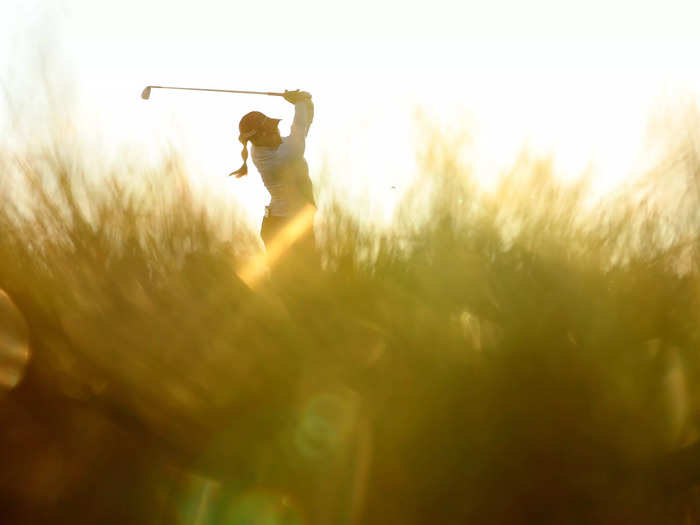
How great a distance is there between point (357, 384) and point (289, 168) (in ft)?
6.35

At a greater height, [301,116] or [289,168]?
[301,116]

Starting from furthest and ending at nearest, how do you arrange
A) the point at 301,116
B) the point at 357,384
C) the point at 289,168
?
the point at 301,116 < the point at 289,168 < the point at 357,384

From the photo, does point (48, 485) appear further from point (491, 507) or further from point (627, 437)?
point (627, 437)

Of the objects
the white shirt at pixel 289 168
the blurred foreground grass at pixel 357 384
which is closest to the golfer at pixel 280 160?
the white shirt at pixel 289 168

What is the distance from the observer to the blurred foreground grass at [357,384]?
11.8 ft

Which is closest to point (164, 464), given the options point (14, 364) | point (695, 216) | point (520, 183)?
point (14, 364)

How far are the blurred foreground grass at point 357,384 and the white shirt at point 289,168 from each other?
48.3 inches

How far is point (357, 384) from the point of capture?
376cm

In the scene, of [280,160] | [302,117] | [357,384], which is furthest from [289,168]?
[357,384]

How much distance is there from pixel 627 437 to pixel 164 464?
1.74 metres

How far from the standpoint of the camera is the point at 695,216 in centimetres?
404

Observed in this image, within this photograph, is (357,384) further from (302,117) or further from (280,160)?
(302,117)

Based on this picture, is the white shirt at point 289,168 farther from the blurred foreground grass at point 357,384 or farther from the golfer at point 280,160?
the blurred foreground grass at point 357,384

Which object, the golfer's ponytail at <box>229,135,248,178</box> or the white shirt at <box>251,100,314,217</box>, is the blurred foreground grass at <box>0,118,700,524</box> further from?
the golfer's ponytail at <box>229,135,248,178</box>
